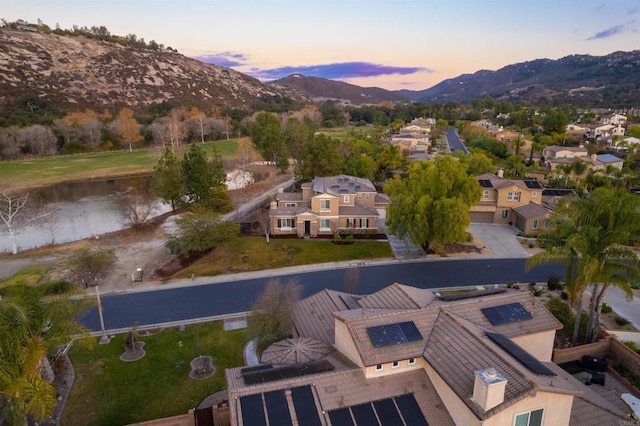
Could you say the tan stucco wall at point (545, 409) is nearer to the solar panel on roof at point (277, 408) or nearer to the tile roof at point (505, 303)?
the tile roof at point (505, 303)

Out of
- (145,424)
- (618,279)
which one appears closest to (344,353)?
(145,424)

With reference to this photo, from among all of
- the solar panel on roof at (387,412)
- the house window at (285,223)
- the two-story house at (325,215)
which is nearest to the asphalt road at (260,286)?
the two-story house at (325,215)

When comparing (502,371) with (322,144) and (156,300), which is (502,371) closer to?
(156,300)

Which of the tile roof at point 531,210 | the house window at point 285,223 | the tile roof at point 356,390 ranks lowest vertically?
the house window at point 285,223

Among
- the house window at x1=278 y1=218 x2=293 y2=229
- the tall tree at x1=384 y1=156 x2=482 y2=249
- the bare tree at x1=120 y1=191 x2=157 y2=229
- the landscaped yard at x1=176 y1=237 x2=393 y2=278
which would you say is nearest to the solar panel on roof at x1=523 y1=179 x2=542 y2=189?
the tall tree at x1=384 y1=156 x2=482 y2=249

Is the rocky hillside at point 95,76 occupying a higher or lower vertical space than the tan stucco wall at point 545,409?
higher

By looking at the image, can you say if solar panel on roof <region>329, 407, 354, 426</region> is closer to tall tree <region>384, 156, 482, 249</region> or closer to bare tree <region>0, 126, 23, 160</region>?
tall tree <region>384, 156, 482, 249</region>

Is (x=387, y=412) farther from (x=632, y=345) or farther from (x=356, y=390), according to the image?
(x=632, y=345)
